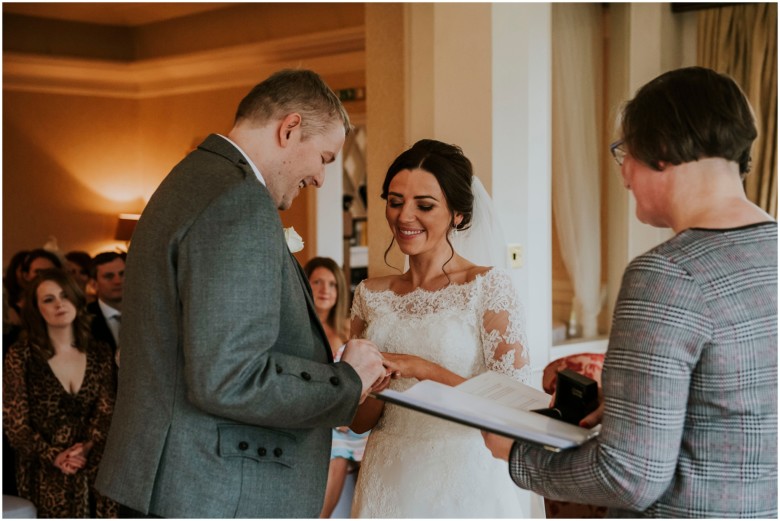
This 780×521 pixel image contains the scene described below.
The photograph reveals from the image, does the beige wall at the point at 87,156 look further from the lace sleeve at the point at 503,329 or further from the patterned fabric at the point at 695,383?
the patterned fabric at the point at 695,383

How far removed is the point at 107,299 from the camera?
17.0 ft

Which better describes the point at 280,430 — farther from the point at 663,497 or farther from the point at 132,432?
the point at 663,497

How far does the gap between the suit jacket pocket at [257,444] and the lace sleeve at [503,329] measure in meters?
0.79

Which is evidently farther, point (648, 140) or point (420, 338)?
point (420, 338)

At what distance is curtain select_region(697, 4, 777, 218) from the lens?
5.43 m

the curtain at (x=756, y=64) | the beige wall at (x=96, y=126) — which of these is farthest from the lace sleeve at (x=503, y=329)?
the beige wall at (x=96, y=126)

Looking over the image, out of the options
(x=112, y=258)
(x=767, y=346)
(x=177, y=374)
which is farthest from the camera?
→ (x=112, y=258)

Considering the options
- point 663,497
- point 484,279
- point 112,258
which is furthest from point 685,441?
point 112,258

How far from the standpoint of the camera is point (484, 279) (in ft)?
8.55

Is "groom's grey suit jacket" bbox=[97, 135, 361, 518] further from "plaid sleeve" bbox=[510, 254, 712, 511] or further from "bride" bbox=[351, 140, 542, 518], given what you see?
"bride" bbox=[351, 140, 542, 518]

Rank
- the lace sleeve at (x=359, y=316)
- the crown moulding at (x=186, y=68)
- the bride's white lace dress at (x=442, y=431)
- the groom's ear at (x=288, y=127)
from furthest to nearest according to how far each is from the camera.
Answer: the crown moulding at (x=186, y=68) → the lace sleeve at (x=359, y=316) → the bride's white lace dress at (x=442, y=431) → the groom's ear at (x=288, y=127)

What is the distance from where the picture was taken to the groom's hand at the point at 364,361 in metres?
1.96

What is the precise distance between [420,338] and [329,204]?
16.3ft

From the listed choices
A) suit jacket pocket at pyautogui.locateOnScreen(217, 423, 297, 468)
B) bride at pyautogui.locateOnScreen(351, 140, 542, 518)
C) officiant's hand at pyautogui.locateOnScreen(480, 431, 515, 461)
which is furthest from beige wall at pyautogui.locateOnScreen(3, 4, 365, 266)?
officiant's hand at pyautogui.locateOnScreen(480, 431, 515, 461)
